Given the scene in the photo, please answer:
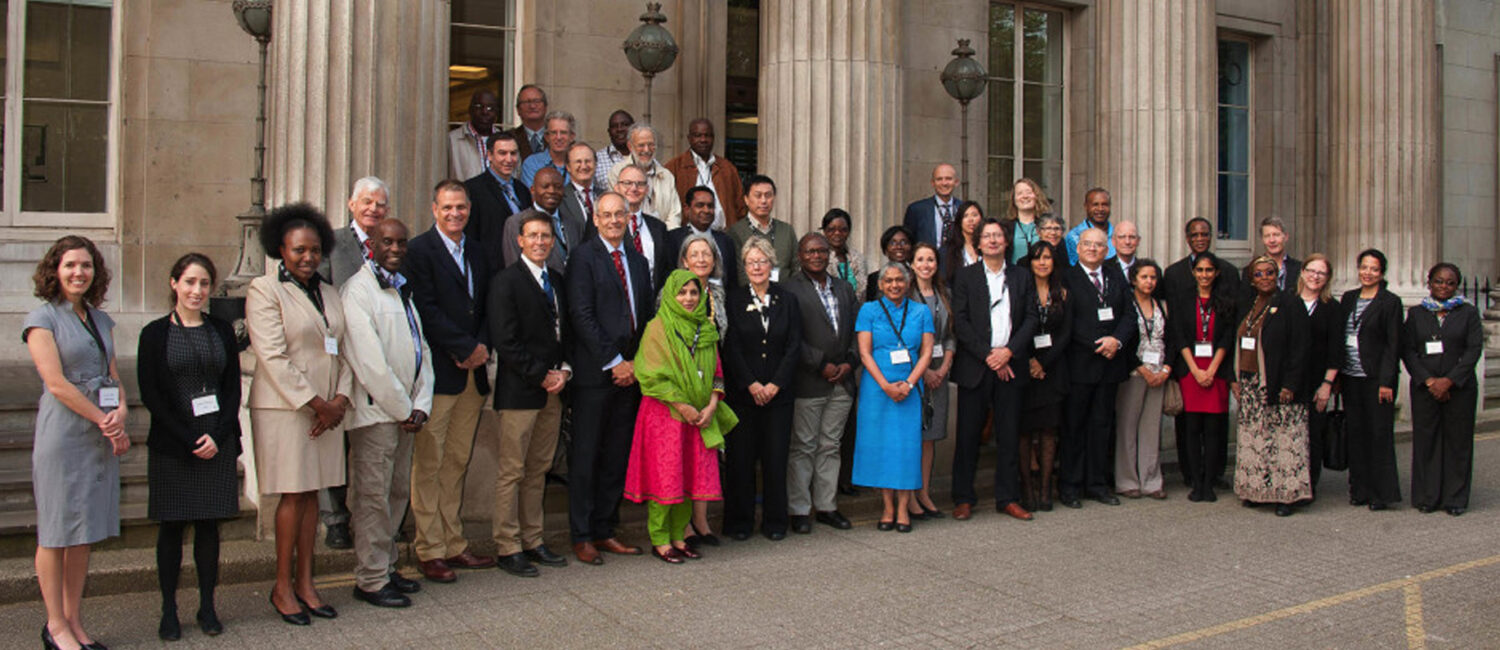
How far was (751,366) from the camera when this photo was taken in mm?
8070

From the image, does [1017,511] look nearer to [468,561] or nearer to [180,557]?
[468,561]

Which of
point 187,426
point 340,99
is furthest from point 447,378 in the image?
point 340,99

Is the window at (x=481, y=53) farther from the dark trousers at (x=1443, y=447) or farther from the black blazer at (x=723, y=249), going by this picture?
the dark trousers at (x=1443, y=447)

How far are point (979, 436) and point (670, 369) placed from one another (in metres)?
2.70

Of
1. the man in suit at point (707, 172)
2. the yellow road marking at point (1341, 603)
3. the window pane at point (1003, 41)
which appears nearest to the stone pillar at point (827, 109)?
the man in suit at point (707, 172)

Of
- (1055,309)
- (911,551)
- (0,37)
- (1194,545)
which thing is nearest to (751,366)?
(911,551)

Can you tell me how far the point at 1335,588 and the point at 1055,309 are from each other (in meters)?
2.87

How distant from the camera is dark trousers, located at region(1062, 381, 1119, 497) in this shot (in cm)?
943

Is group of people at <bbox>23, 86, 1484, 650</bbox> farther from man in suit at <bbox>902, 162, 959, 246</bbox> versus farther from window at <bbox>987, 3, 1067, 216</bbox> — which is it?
window at <bbox>987, 3, 1067, 216</bbox>

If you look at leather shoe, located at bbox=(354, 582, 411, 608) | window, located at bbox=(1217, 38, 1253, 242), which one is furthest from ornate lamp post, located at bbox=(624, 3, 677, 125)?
window, located at bbox=(1217, 38, 1253, 242)

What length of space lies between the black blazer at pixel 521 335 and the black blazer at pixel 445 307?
132 millimetres

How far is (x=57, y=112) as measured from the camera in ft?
35.1

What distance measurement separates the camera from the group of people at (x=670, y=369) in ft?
19.1

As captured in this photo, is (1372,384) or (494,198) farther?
(1372,384)
